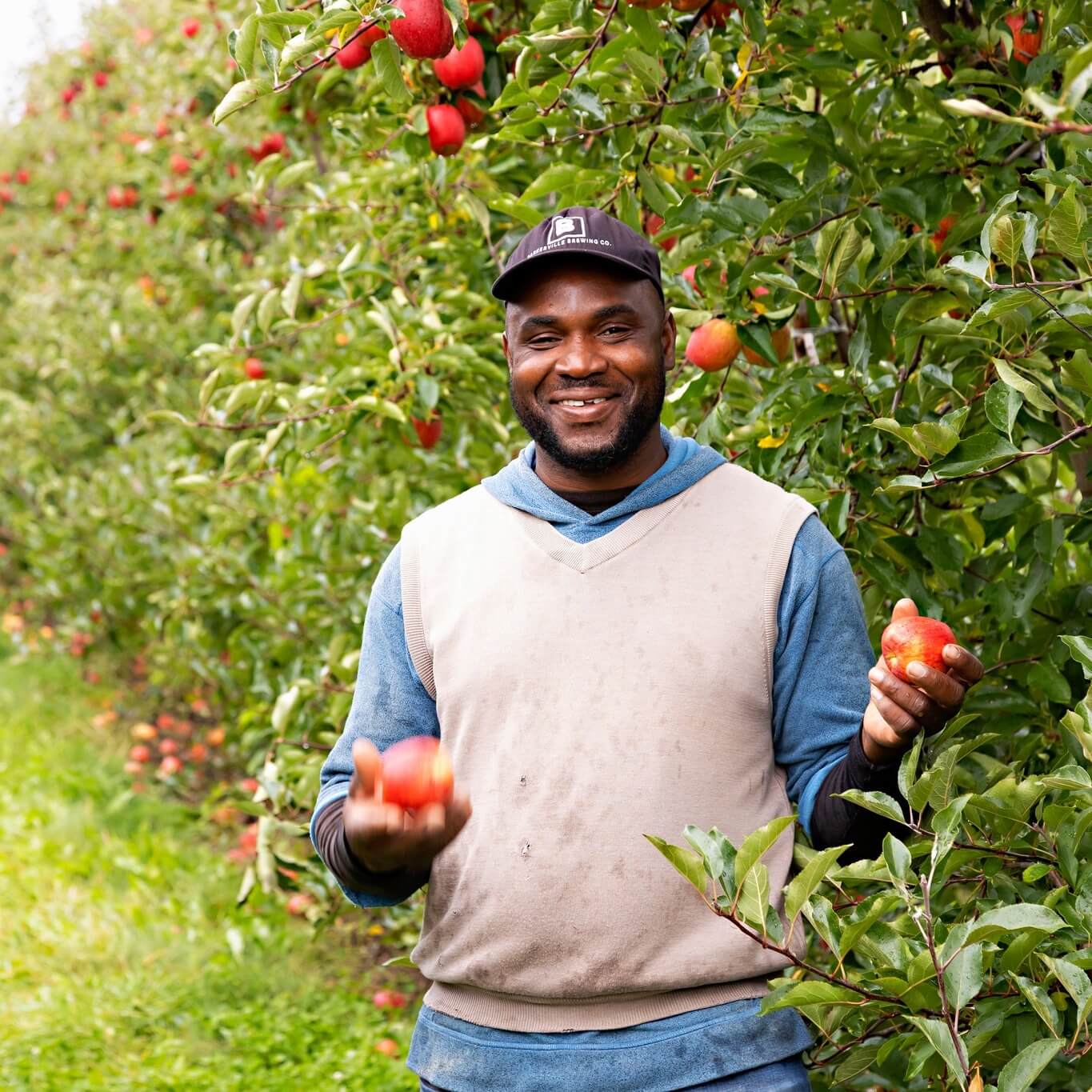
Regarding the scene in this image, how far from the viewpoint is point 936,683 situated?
4.87ft

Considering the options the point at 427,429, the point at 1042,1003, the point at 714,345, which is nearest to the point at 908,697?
the point at 1042,1003

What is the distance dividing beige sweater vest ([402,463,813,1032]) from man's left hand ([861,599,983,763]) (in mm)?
220

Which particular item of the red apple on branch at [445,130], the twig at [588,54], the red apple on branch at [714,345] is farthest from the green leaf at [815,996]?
the red apple on branch at [445,130]

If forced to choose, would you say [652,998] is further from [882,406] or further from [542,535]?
[882,406]

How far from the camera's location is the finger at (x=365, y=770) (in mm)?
1479

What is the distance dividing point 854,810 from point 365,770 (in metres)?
0.57

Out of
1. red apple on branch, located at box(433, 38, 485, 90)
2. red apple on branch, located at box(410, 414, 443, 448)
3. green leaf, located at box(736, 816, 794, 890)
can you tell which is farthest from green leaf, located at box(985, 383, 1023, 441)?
red apple on branch, located at box(410, 414, 443, 448)

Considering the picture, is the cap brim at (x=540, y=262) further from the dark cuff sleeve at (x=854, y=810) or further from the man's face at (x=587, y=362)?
the dark cuff sleeve at (x=854, y=810)

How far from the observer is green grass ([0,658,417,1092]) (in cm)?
391

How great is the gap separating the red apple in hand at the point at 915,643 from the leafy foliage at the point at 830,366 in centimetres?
12

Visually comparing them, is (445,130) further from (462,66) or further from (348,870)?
(348,870)

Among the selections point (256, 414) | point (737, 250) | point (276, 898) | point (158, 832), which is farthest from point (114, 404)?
point (737, 250)

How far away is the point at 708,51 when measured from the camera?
87.8 inches

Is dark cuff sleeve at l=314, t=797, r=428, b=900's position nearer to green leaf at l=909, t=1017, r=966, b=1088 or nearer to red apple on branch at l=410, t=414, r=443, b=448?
green leaf at l=909, t=1017, r=966, b=1088
